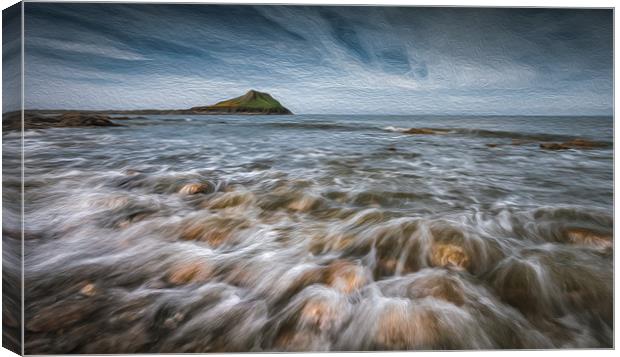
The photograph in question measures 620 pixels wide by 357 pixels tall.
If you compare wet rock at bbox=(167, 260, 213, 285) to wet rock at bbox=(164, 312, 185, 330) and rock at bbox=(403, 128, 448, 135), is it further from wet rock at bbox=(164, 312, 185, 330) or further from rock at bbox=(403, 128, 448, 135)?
rock at bbox=(403, 128, 448, 135)

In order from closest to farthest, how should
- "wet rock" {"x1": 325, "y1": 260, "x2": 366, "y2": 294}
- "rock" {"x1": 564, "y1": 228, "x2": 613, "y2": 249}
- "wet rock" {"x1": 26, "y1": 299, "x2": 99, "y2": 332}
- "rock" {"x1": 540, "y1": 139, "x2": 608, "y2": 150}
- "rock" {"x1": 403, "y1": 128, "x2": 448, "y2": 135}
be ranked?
"wet rock" {"x1": 26, "y1": 299, "x2": 99, "y2": 332}, "wet rock" {"x1": 325, "y1": 260, "x2": 366, "y2": 294}, "rock" {"x1": 564, "y1": 228, "x2": 613, "y2": 249}, "rock" {"x1": 540, "y1": 139, "x2": 608, "y2": 150}, "rock" {"x1": 403, "y1": 128, "x2": 448, "y2": 135}

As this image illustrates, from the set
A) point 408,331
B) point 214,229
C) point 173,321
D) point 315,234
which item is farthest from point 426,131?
point 173,321

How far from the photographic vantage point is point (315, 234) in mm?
2027

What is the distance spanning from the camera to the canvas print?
1677 mm

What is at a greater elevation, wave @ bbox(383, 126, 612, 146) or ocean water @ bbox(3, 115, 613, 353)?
wave @ bbox(383, 126, 612, 146)

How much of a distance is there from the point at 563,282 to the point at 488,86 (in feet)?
4.22

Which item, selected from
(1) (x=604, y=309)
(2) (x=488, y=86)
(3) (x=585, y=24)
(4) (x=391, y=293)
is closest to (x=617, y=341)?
(1) (x=604, y=309)

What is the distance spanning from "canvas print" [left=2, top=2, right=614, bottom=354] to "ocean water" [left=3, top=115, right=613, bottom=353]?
12 mm

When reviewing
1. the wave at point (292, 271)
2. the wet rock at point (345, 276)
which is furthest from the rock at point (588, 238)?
the wet rock at point (345, 276)

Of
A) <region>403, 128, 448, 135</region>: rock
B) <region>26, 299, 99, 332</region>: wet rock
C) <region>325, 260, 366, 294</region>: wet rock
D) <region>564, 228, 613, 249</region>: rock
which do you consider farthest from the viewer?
<region>403, 128, 448, 135</region>: rock

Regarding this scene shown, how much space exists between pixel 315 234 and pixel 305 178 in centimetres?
51

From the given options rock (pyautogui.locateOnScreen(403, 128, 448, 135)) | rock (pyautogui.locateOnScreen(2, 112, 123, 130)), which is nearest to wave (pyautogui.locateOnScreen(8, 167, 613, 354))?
rock (pyautogui.locateOnScreen(2, 112, 123, 130))

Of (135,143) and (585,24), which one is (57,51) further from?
(585,24)

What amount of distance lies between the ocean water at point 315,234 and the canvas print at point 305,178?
0.01 metres
